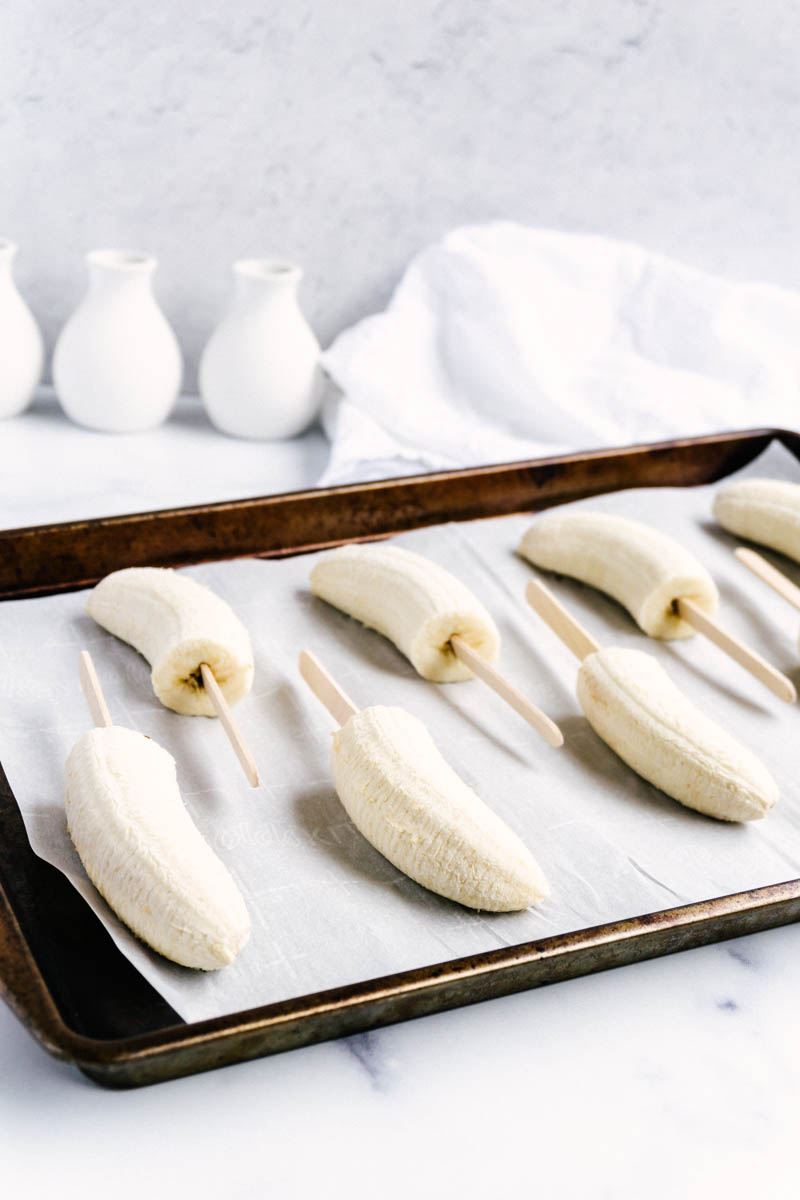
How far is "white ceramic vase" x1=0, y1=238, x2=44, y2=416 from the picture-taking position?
155cm

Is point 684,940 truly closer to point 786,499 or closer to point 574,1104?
point 574,1104

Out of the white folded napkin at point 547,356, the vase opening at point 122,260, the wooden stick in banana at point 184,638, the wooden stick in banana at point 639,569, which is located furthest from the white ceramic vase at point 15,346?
the wooden stick in banana at point 639,569

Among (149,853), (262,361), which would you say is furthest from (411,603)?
(262,361)

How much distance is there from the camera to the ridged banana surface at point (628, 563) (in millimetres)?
1222

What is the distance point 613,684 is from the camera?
1.05m

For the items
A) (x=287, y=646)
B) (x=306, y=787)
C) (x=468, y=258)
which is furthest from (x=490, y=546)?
(x=468, y=258)

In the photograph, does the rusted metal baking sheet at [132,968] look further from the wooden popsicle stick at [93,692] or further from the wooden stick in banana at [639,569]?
the wooden stick in banana at [639,569]

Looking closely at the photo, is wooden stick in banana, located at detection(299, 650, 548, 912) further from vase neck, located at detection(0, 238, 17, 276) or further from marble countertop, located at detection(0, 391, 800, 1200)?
vase neck, located at detection(0, 238, 17, 276)

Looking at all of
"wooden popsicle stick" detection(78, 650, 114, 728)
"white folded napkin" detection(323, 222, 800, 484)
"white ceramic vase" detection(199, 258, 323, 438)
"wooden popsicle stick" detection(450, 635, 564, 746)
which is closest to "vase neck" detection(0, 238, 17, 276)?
"white ceramic vase" detection(199, 258, 323, 438)

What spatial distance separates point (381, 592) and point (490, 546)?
0.22 m

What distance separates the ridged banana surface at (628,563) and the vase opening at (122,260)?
24.1 inches

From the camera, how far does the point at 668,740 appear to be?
99 centimetres

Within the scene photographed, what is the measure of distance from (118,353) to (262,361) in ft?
0.61

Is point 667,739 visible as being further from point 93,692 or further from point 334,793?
point 93,692
